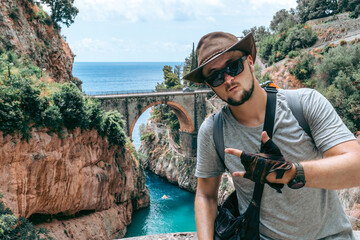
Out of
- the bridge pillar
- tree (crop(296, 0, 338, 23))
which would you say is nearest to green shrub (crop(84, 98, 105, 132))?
the bridge pillar

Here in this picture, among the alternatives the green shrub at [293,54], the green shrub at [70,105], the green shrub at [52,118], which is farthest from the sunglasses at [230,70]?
the green shrub at [293,54]

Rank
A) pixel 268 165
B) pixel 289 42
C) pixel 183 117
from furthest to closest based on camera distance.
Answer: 1. pixel 183 117
2. pixel 289 42
3. pixel 268 165

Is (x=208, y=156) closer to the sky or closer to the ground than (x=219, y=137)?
closer to the ground

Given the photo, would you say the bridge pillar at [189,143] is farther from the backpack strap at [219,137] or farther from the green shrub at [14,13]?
the backpack strap at [219,137]

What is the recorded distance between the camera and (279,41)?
88.2 feet

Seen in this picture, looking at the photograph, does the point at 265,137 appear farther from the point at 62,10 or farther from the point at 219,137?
the point at 62,10

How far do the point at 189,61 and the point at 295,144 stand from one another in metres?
41.3

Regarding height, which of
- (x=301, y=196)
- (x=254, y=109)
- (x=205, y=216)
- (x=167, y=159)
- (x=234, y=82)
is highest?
(x=234, y=82)

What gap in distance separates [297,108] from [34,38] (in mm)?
17799

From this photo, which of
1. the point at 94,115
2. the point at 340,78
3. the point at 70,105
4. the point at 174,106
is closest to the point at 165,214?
the point at 174,106

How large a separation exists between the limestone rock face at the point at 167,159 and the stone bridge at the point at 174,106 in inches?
47.4

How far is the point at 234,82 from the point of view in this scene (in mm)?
1827

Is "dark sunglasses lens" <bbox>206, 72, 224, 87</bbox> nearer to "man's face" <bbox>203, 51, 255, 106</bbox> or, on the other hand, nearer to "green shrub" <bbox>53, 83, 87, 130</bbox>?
"man's face" <bbox>203, 51, 255, 106</bbox>

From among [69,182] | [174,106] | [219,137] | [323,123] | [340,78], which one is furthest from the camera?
[174,106]
